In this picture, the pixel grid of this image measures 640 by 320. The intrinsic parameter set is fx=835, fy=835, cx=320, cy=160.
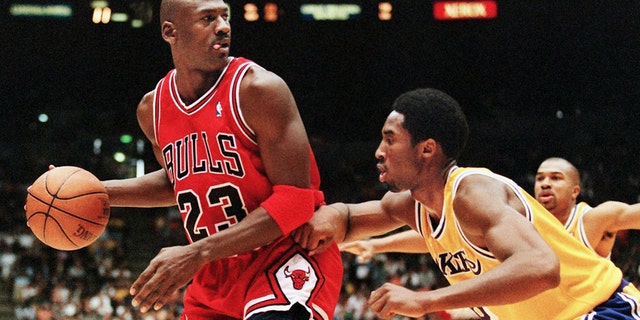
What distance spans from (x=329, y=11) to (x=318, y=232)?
1234cm

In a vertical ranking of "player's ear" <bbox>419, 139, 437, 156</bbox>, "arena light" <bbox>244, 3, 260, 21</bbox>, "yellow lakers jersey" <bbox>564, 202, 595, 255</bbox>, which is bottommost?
"yellow lakers jersey" <bbox>564, 202, 595, 255</bbox>

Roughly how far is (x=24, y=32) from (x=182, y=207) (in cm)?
1386

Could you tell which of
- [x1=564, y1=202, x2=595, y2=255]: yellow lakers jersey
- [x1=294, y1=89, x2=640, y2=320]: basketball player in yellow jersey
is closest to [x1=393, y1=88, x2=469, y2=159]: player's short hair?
[x1=294, y1=89, x2=640, y2=320]: basketball player in yellow jersey

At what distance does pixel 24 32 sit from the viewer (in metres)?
16.0

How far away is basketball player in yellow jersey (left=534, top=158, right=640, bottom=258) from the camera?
17.8ft

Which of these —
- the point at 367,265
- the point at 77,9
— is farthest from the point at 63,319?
the point at 77,9

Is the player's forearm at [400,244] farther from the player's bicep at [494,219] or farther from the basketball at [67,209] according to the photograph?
the basketball at [67,209]

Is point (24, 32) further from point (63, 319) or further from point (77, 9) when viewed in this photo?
point (63, 319)

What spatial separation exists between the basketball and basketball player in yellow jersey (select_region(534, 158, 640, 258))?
336 cm

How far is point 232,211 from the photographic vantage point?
10.9 feet

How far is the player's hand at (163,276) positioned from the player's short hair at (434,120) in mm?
1003

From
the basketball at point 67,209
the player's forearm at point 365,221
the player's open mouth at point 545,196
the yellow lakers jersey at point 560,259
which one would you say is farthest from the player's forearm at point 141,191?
the player's open mouth at point 545,196

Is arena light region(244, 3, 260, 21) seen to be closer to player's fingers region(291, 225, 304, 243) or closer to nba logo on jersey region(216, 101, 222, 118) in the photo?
nba logo on jersey region(216, 101, 222, 118)

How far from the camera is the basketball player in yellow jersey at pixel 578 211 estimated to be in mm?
5414
